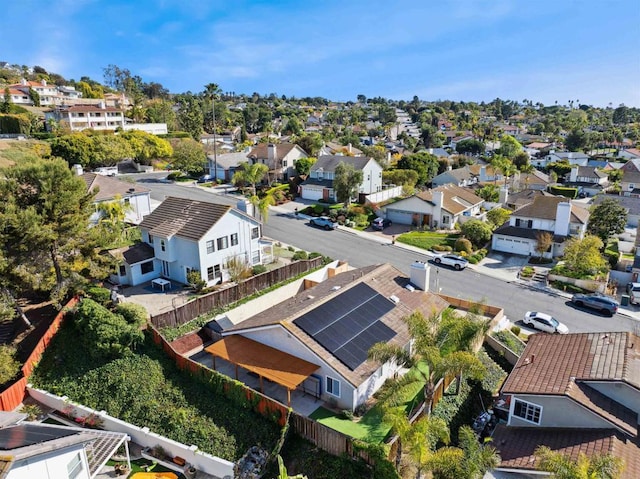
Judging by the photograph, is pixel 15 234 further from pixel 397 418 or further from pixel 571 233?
pixel 571 233

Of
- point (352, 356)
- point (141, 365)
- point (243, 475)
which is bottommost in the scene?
point (243, 475)

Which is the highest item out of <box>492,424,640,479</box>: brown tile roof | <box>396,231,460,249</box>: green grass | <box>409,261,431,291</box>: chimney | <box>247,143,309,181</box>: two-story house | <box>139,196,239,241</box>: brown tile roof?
<box>247,143,309,181</box>: two-story house

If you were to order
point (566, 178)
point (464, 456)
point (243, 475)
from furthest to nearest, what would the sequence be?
point (566, 178) → point (243, 475) → point (464, 456)

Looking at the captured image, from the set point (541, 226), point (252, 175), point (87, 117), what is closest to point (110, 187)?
point (252, 175)

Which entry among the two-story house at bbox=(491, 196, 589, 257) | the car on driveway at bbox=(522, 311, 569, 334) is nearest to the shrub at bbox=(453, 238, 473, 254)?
the two-story house at bbox=(491, 196, 589, 257)

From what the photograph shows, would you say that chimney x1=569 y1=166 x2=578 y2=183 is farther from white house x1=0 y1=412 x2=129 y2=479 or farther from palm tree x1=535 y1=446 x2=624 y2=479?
white house x1=0 y1=412 x2=129 y2=479

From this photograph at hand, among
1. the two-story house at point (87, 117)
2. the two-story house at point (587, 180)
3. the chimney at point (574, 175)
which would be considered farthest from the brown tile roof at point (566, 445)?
the two-story house at point (87, 117)

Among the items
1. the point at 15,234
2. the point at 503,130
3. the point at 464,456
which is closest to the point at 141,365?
the point at 15,234
